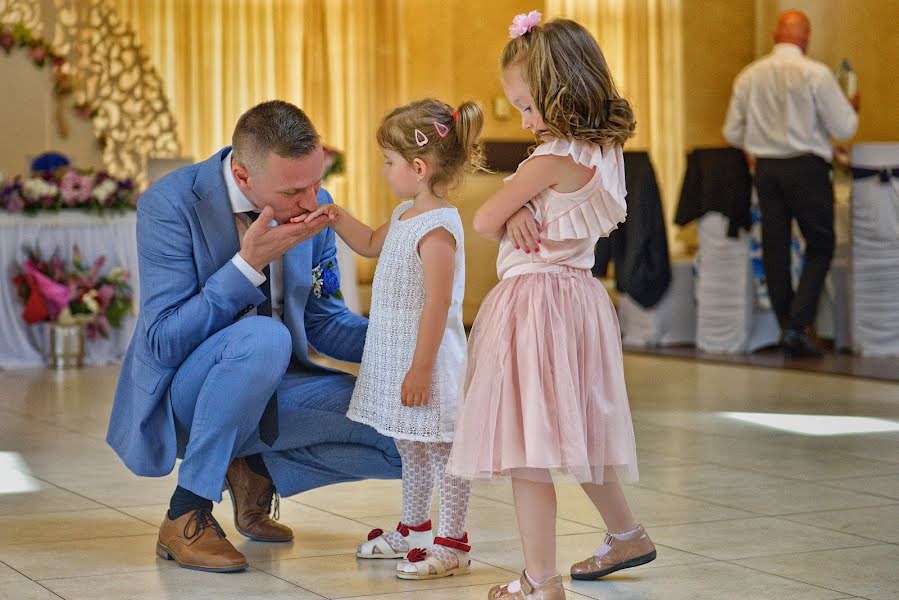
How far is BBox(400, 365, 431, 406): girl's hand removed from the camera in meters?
2.85

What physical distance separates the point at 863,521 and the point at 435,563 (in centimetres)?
116

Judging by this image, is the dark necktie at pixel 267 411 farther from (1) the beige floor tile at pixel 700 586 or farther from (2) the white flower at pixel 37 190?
(2) the white flower at pixel 37 190

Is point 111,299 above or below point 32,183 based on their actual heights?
below

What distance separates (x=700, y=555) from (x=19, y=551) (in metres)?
1.48

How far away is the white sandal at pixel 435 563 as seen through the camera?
2803mm

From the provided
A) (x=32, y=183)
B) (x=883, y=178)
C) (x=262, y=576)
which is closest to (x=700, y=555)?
(x=262, y=576)

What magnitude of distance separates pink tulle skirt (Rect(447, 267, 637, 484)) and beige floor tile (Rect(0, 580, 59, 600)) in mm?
804

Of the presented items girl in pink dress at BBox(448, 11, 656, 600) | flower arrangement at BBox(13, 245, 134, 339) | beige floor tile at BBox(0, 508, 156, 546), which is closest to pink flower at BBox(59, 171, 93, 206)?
flower arrangement at BBox(13, 245, 134, 339)

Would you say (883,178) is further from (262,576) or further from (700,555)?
(262,576)

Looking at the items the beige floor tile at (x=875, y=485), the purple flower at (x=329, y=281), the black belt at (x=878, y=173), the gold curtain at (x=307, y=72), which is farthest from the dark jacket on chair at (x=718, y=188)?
the purple flower at (x=329, y=281)

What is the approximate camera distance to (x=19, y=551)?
9.91 ft

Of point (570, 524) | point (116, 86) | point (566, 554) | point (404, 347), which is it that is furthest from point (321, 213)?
point (116, 86)

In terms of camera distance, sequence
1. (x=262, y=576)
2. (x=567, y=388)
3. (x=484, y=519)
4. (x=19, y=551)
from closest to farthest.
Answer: (x=567, y=388) < (x=262, y=576) < (x=19, y=551) < (x=484, y=519)

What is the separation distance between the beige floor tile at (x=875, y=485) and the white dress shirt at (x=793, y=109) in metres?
3.95
